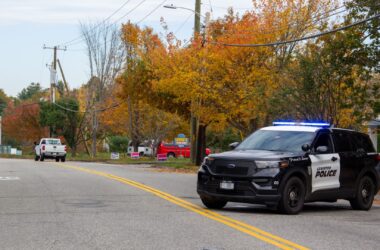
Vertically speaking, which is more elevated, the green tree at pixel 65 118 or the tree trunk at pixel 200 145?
the green tree at pixel 65 118

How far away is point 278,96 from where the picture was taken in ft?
90.4

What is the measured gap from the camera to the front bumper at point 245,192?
1349cm

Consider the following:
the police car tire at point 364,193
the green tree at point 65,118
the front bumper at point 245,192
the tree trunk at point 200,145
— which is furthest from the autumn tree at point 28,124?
the front bumper at point 245,192

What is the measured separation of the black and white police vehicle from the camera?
13.6m

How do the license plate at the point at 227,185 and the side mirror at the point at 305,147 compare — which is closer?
the license plate at the point at 227,185

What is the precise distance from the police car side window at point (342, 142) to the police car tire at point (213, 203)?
2.84 meters

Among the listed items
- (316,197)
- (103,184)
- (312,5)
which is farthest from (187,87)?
(316,197)

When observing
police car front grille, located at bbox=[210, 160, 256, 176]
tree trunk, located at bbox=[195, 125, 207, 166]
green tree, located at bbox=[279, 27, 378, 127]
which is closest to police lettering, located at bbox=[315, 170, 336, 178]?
police car front grille, located at bbox=[210, 160, 256, 176]

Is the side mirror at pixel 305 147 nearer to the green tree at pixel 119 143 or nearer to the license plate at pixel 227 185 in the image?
the license plate at pixel 227 185

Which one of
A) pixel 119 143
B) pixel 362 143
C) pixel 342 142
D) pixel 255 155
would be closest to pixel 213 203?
pixel 255 155

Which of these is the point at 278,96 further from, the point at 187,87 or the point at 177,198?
the point at 177,198

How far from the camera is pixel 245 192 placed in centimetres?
1362

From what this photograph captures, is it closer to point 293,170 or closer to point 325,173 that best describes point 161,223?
point 293,170

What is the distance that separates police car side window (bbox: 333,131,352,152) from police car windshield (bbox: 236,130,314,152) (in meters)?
0.83
